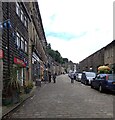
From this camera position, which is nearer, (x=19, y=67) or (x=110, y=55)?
(x=19, y=67)

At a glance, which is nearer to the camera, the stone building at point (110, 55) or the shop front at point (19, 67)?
the shop front at point (19, 67)

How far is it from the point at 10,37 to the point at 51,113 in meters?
7.00

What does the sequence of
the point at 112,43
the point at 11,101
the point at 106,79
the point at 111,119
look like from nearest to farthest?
the point at 111,119, the point at 11,101, the point at 106,79, the point at 112,43

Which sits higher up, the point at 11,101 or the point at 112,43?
the point at 112,43

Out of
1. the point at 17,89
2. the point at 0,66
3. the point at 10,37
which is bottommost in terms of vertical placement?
the point at 17,89

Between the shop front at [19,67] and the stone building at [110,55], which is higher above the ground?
the stone building at [110,55]

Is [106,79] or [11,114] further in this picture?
[106,79]

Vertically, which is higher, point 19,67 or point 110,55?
point 110,55

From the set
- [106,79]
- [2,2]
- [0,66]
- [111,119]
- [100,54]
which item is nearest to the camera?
[111,119]

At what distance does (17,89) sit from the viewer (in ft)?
36.7

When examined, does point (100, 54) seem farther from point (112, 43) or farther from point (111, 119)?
point (111, 119)

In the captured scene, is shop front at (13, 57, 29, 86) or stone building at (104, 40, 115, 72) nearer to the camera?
shop front at (13, 57, 29, 86)

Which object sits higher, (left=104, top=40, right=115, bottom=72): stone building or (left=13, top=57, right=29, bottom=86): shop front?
(left=104, top=40, right=115, bottom=72): stone building

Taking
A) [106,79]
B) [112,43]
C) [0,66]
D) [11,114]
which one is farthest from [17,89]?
[112,43]
